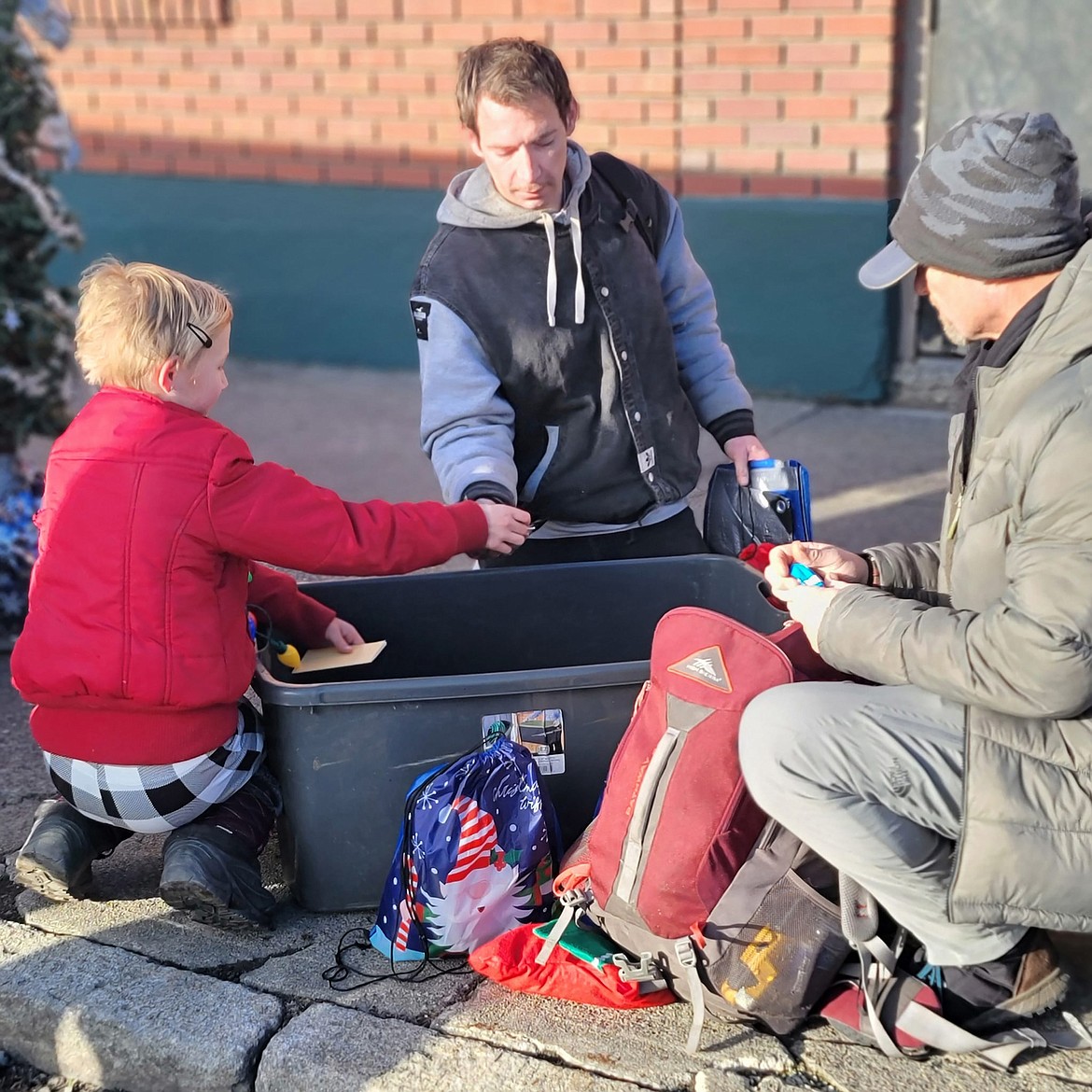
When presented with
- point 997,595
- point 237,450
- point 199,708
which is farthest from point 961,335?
point 199,708

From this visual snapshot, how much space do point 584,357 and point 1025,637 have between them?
4.37ft

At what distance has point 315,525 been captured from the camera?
8.66ft

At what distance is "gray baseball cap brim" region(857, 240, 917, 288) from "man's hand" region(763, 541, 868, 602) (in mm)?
505

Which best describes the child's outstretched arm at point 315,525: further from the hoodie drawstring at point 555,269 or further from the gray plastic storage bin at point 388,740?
the hoodie drawstring at point 555,269

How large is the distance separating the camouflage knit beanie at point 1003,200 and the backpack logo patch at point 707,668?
738mm

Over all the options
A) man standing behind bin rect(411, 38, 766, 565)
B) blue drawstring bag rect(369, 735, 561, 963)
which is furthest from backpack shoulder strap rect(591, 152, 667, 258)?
blue drawstring bag rect(369, 735, 561, 963)

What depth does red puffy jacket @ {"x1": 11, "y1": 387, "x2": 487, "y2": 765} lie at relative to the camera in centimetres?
258

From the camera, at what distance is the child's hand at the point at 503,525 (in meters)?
2.86

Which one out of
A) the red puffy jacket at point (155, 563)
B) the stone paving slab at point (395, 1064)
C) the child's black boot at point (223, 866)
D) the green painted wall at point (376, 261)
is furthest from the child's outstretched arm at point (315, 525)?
the green painted wall at point (376, 261)

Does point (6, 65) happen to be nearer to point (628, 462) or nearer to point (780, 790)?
point (628, 462)

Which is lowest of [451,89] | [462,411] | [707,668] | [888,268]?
[707,668]

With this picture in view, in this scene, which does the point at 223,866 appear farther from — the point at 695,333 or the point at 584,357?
the point at 695,333

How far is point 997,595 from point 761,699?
1.35ft

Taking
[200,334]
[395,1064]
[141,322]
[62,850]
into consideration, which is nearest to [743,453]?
[200,334]
